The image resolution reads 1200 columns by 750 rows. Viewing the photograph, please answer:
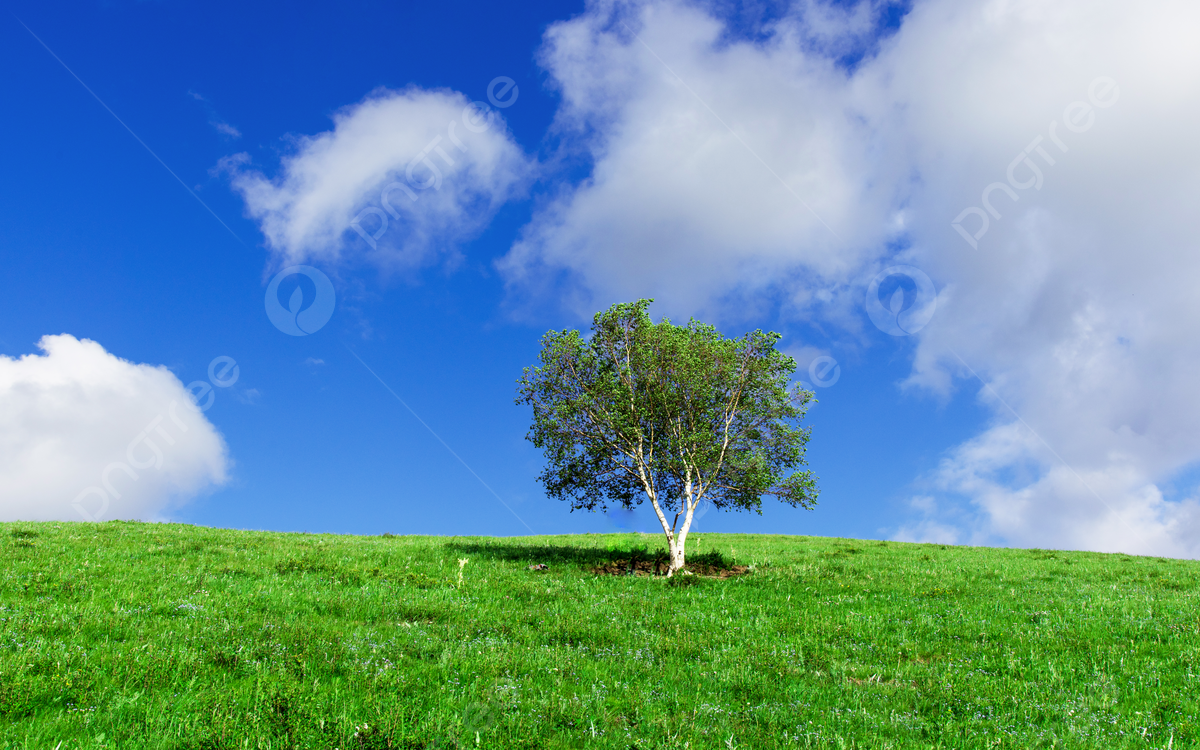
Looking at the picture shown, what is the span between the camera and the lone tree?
89.0 ft

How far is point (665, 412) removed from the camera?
27.5m

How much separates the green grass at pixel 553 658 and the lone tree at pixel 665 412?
5557 millimetres

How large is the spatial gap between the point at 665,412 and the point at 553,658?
16.3 meters

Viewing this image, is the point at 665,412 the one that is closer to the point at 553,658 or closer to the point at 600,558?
the point at 600,558

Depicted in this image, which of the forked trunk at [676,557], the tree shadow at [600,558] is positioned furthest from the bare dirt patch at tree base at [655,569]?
the forked trunk at [676,557]

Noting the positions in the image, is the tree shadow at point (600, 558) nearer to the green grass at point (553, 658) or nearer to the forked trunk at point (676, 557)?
the forked trunk at point (676, 557)

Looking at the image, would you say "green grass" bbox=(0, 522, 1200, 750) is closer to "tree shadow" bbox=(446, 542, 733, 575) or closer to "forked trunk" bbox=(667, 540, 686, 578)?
"forked trunk" bbox=(667, 540, 686, 578)

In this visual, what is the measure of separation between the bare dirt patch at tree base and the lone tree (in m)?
1.38

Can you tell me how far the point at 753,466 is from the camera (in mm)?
27219

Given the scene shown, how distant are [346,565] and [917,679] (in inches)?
694

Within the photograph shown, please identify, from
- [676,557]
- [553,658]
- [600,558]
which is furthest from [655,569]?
[553,658]

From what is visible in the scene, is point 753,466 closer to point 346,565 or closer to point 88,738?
point 346,565

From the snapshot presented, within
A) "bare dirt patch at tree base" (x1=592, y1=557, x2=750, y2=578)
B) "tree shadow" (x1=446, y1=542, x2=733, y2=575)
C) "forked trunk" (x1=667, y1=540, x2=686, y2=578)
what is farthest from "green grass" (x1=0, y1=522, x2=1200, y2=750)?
"tree shadow" (x1=446, y1=542, x2=733, y2=575)

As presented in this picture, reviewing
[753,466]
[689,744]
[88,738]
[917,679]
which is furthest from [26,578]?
[753,466]
